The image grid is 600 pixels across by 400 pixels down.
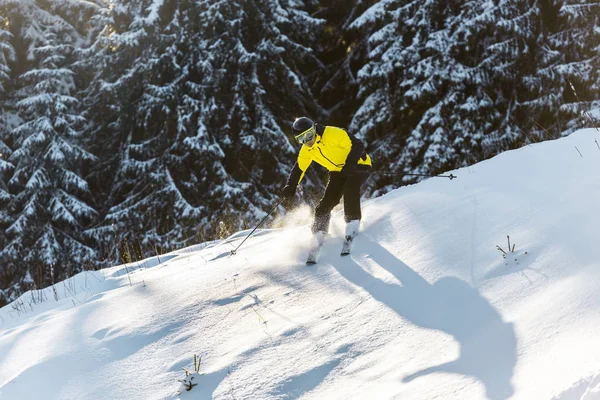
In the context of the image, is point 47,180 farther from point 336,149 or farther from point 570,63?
point 570,63

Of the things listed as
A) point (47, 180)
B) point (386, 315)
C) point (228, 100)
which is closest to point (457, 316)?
point (386, 315)

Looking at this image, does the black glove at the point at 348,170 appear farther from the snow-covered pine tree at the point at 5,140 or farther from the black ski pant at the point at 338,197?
the snow-covered pine tree at the point at 5,140

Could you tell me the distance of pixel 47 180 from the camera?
1574cm

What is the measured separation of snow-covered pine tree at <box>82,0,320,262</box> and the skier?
9003mm

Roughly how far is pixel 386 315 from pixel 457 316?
497mm

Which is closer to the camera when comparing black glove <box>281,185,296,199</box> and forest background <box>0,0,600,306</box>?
black glove <box>281,185,296,199</box>

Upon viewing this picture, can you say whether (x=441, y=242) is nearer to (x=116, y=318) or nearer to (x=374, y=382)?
(x=374, y=382)

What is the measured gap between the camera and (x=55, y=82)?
642 inches

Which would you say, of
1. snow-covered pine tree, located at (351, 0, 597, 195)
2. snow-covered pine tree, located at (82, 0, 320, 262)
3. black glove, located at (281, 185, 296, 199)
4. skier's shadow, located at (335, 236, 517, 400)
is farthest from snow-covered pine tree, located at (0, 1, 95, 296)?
skier's shadow, located at (335, 236, 517, 400)

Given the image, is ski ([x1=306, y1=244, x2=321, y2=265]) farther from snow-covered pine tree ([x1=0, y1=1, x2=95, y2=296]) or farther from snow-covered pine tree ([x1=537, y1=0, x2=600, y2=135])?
snow-covered pine tree ([x1=0, y1=1, x2=95, y2=296])

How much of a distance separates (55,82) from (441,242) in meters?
15.4

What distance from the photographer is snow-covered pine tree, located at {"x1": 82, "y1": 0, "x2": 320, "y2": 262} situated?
1508 centimetres

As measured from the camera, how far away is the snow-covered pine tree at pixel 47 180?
15.4 m

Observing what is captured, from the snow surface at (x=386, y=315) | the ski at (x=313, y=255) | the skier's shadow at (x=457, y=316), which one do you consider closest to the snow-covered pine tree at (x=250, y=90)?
the snow surface at (x=386, y=315)
